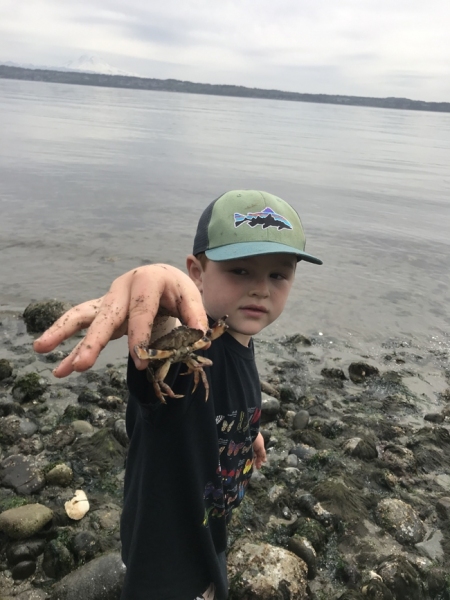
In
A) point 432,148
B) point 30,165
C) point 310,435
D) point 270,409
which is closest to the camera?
point 310,435

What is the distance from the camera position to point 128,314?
5.58 feet

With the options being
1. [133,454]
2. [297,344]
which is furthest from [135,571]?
[297,344]

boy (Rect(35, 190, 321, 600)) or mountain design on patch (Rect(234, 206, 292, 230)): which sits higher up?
mountain design on patch (Rect(234, 206, 292, 230))

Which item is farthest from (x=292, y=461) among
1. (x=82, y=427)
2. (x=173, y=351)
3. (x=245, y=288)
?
(x=173, y=351)

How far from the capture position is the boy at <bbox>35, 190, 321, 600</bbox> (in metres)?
2.33

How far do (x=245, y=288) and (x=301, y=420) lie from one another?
131 inches

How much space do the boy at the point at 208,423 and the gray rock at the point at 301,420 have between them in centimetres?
274

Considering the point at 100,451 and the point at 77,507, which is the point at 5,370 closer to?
the point at 100,451

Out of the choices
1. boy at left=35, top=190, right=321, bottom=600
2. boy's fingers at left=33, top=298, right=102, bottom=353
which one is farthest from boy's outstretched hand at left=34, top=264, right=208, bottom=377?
boy at left=35, top=190, right=321, bottom=600

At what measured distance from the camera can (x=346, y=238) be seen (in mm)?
14141

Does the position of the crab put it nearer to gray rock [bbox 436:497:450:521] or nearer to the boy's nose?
the boy's nose

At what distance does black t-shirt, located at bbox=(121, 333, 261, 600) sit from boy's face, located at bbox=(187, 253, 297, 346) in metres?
0.15

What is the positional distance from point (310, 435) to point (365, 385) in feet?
5.97

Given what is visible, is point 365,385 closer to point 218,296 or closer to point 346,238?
point 218,296
